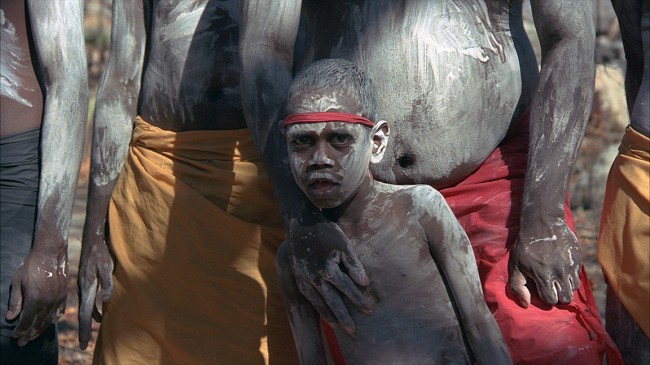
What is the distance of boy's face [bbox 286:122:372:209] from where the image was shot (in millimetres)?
2953

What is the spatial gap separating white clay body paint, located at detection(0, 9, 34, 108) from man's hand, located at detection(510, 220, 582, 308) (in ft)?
6.15

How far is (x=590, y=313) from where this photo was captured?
10.4 ft

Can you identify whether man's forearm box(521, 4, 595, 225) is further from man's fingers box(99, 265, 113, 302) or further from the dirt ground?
the dirt ground

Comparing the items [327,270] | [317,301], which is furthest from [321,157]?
[317,301]

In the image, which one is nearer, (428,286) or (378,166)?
(428,286)

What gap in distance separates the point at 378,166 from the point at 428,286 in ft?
1.37

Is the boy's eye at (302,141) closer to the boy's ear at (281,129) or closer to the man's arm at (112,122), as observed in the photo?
the boy's ear at (281,129)

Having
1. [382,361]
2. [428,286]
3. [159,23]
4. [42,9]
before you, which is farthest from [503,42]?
[42,9]

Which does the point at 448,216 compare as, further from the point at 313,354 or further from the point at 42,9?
the point at 42,9

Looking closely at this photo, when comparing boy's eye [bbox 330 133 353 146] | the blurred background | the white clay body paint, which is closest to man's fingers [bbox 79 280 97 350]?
the white clay body paint

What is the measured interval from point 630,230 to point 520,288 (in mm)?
332

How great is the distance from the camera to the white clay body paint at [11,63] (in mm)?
4020

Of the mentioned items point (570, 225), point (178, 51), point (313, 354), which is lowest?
point (313, 354)

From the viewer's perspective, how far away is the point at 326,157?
295cm
